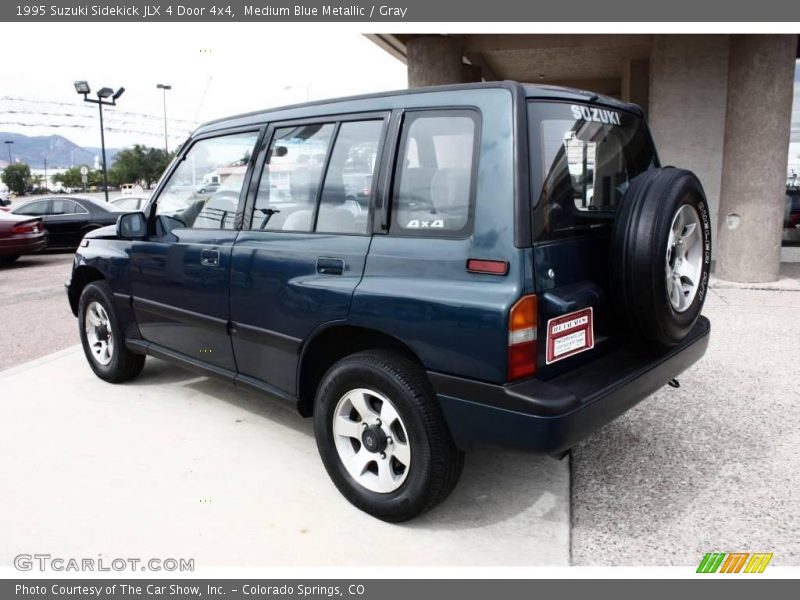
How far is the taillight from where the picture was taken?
7.70 ft

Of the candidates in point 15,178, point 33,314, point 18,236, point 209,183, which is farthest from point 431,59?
point 15,178

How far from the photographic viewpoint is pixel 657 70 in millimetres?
9531

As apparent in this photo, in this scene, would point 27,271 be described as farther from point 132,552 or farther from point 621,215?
point 621,215

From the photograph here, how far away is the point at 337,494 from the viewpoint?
3.14 meters

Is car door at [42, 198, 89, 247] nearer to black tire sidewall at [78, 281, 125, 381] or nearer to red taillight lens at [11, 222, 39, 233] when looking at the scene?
red taillight lens at [11, 222, 39, 233]

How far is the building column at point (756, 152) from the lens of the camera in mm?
7871

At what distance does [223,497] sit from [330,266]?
126cm

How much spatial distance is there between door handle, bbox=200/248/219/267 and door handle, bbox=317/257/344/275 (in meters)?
0.85

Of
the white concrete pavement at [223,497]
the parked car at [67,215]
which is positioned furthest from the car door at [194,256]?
the parked car at [67,215]

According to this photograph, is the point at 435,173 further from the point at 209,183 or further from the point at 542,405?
the point at 209,183

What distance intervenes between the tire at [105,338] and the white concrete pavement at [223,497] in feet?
1.33

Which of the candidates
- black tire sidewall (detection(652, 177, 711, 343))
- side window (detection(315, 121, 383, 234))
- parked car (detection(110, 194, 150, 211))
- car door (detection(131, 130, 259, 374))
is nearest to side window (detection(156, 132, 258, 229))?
car door (detection(131, 130, 259, 374))

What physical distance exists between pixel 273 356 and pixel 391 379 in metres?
0.91

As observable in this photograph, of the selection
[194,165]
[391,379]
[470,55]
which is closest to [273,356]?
[391,379]
